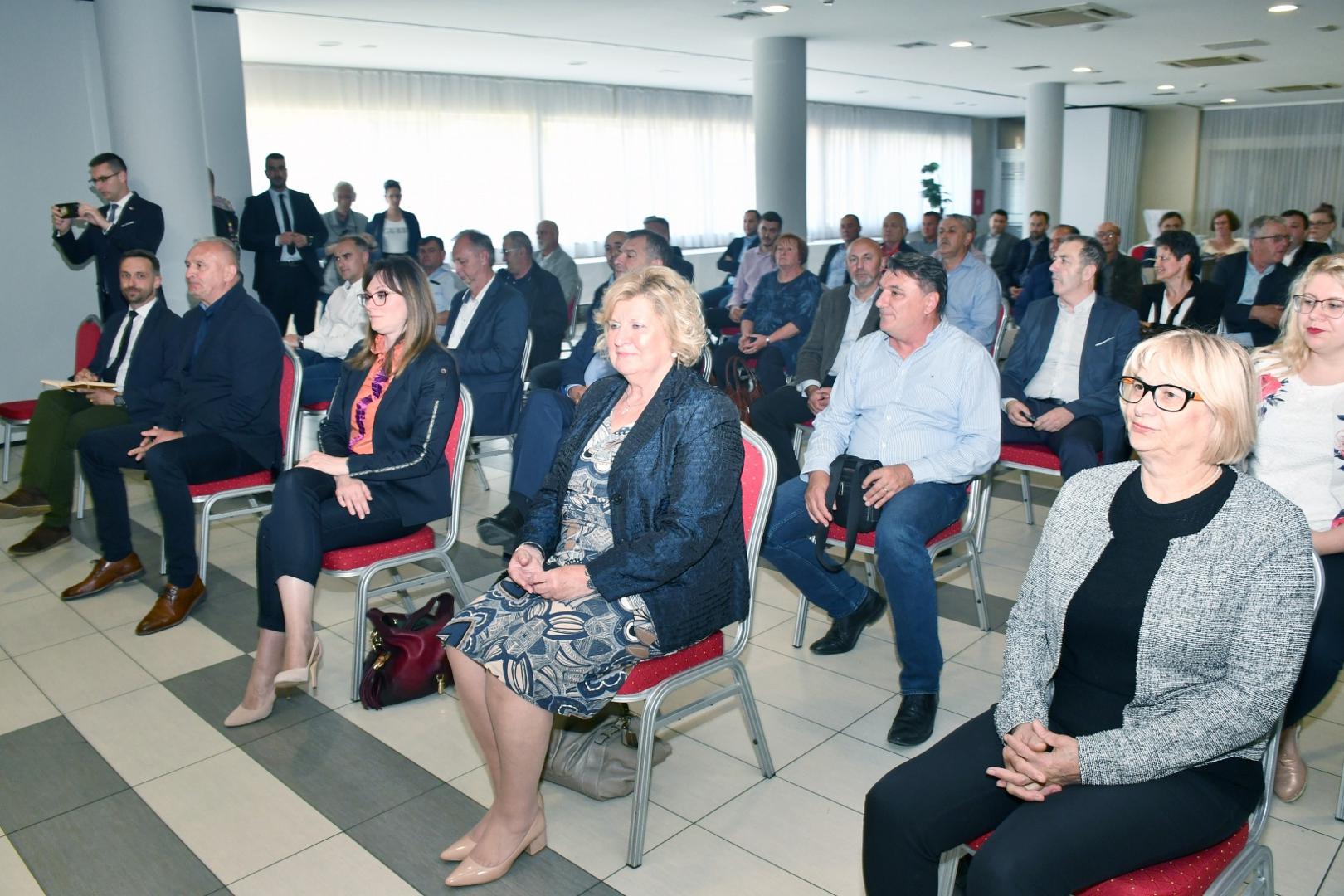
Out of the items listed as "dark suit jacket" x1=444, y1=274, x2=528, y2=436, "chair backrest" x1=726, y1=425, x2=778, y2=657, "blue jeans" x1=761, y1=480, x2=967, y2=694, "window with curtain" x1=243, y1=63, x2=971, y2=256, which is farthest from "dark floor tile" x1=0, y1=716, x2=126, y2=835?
"window with curtain" x1=243, y1=63, x2=971, y2=256

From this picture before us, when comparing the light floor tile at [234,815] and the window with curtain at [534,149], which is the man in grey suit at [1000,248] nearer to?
the window with curtain at [534,149]

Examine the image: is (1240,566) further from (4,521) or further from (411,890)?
(4,521)

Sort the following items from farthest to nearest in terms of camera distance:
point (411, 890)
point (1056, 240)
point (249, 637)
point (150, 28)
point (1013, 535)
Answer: point (1056, 240) → point (150, 28) → point (1013, 535) → point (249, 637) → point (411, 890)

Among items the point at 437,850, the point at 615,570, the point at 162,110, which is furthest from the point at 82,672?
the point at 162,110

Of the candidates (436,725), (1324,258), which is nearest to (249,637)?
(436,725)

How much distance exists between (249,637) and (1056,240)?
675cm

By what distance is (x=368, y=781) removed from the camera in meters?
2.62

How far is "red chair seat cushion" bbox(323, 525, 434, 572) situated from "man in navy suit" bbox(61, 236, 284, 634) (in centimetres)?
90

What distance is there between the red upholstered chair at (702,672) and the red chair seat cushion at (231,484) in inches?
80.5

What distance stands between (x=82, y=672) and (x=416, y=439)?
1.39 metres

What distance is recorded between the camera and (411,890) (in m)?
2.18

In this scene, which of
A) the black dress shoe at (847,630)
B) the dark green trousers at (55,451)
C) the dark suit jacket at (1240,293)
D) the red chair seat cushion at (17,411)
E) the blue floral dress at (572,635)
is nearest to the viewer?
the blue floral dress at (572,635)

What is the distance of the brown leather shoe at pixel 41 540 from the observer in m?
4.38

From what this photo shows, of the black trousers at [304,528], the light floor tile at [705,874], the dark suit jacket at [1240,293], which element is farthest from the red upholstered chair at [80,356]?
the dark suit jacket at [1240,293]
